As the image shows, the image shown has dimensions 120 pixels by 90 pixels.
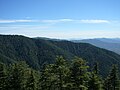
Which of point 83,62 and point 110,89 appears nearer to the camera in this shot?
point 83,62

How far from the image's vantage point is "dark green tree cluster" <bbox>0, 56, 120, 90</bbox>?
27.9 meters

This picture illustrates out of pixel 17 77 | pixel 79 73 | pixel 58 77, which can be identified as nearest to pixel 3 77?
pixel 17 77

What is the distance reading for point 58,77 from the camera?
1262 inches

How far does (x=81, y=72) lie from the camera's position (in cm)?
2777

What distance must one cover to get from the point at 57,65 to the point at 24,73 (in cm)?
1237

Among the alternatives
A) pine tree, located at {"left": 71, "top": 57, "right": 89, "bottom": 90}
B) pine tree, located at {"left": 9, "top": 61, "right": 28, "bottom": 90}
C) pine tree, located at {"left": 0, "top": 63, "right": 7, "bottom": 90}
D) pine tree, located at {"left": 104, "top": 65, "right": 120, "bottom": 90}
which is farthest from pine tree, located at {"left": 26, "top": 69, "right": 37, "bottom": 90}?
pine tree, located at {"left": 104, "top": 65, "right": 120, "bottom": 90}

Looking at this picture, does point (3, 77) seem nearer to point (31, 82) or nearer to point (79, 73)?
point (31, 82)

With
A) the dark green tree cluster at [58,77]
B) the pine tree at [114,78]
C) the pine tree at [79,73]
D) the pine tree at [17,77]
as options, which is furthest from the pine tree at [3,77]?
the pine tree at [114,78]

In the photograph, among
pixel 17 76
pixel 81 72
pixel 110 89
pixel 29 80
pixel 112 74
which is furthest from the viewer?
pixel 110 89

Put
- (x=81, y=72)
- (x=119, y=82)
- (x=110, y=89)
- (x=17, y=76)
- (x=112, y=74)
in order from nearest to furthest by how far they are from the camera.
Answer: (x=81, y=72) → (x=17, y=76) → (x=112, y=74) → (x=119, y=82) → (x=110, y=89)

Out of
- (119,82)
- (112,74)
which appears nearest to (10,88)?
(112,74)

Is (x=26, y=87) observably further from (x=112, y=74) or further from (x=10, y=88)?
(x=112, y=74)

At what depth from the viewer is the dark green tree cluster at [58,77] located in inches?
1098

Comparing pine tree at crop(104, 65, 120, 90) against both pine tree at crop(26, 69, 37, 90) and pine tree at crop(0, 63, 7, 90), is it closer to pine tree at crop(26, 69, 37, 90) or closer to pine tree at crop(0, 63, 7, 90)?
pine tree at crop(26, 69, 37, 90)
